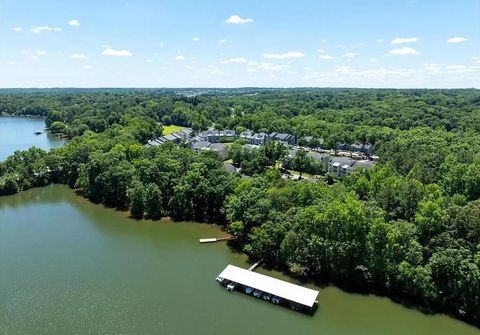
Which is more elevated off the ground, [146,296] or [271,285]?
[271,285]

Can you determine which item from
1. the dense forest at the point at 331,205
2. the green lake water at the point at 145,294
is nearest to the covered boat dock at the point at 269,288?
the green lake water at the point at 145,294

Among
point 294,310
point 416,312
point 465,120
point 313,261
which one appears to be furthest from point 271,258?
point 465,120

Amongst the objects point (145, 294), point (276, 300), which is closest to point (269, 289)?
point (276, 300)

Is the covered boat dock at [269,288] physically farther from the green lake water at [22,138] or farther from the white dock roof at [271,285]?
the green lake water at [22,138]

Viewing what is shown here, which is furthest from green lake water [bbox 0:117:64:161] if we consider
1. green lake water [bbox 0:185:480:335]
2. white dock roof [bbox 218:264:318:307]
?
white dock roof [bbox 218:264:318:307]

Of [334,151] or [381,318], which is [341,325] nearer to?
[381,318]

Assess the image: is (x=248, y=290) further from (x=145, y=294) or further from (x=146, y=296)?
(x=145, y=294)
